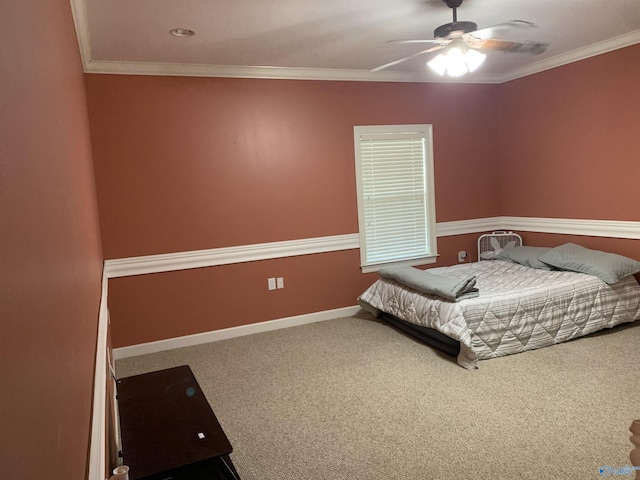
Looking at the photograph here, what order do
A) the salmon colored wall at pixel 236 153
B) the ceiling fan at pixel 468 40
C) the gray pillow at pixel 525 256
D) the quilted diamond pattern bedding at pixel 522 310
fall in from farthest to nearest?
the gray pillow at pixel 525 256, the salmon colored wall at pixel 236 153, the quilted diamond pattern bedding at pixel 522 310, the ceiling fan at pixel 468 40

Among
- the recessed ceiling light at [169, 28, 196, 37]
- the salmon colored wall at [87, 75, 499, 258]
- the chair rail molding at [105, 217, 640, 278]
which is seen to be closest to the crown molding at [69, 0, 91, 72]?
the salmon colored wall at [87, 75, 499, 258]

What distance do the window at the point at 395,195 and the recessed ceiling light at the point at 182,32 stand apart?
1965 mm

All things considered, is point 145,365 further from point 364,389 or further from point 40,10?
point 40,10

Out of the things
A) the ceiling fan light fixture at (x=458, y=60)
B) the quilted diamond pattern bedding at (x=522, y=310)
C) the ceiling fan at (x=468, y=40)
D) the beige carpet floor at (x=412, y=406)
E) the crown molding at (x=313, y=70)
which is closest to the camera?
the beige carpet floor at (x=412, y=406)

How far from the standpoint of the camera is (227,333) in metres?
4.38

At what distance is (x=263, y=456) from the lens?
2.46 meters

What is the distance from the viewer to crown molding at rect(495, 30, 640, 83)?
3.95 metres

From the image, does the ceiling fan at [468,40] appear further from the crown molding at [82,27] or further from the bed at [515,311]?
the crown molding at [82,27]

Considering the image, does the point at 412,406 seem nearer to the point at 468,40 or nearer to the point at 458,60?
the point at 458,60

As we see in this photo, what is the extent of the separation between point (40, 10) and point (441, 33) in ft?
8.02

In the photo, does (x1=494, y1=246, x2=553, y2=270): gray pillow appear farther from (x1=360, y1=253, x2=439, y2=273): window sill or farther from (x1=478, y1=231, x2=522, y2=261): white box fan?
(x1=360, y1=253, x2=439, y2=273): window sill

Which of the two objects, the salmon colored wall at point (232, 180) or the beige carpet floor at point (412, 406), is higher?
the salmon colored wall at point (232, 180)

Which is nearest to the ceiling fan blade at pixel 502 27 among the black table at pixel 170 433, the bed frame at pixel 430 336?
the bed frame at pixel 430 336

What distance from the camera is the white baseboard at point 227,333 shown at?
4.07m
